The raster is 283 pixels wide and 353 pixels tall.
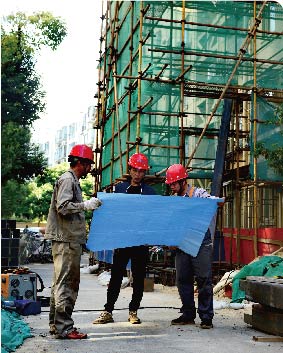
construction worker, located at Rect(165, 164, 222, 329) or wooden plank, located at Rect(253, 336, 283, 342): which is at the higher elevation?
construction worker, located at Rect(165, 164, 222, 329)

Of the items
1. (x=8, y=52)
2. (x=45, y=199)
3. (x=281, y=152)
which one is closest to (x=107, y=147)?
(x=281, y=152)

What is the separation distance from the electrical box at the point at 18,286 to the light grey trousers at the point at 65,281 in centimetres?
247

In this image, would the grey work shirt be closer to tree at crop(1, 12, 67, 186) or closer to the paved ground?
the paved ground

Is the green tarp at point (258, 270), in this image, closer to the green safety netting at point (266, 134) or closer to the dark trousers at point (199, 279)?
the dark trousers at point (199, 279)

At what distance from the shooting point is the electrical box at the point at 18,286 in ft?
25.8

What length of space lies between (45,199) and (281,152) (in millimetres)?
42708

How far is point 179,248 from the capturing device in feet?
21.9

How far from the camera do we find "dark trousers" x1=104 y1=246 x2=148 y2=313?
6695mm

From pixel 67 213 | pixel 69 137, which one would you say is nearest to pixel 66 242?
pixel 67 213

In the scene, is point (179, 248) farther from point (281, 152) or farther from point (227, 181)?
point (227, 181)

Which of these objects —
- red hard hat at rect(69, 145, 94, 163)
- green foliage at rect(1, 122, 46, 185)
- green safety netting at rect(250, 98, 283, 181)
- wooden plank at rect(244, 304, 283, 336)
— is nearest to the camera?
red hard hat at rect(69, 145, 94, 163)

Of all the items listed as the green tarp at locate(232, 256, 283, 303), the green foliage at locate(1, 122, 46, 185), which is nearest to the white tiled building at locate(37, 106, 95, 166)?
the green foliage at locate(1, 122, 46, 185)

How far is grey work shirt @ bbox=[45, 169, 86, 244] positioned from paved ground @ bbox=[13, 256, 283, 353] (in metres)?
1.04

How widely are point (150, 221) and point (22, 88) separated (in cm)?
2349
